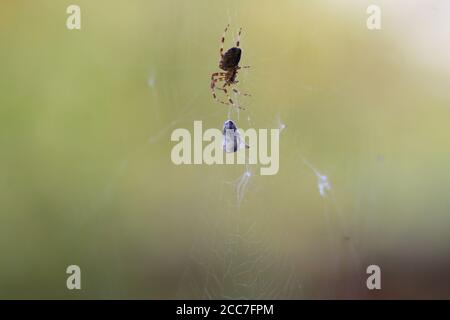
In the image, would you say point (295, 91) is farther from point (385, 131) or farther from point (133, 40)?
point (133, 40)

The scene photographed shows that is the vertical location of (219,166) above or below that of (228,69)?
below

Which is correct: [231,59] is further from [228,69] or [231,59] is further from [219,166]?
[219,166]

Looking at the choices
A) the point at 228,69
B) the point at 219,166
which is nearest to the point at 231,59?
the point at 228,69

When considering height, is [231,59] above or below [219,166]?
above

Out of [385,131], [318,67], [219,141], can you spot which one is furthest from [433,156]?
[219,141]
